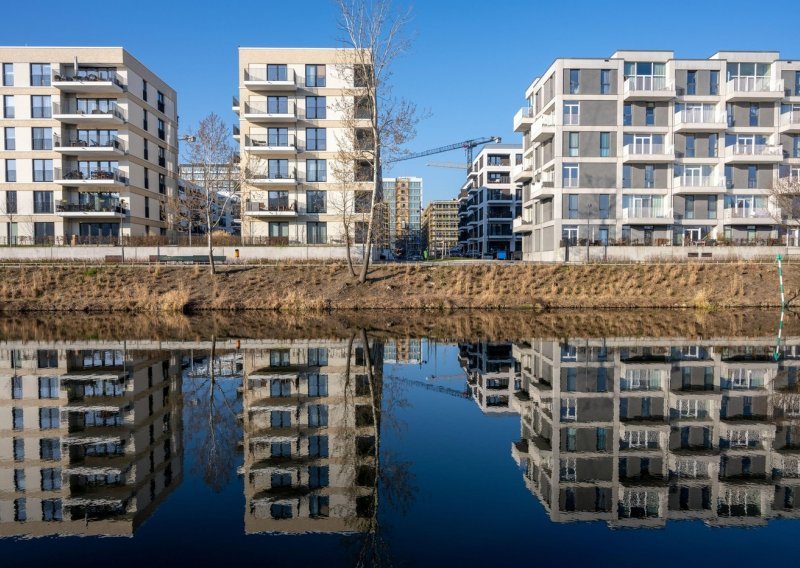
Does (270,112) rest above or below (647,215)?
above

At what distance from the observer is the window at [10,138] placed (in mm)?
49250

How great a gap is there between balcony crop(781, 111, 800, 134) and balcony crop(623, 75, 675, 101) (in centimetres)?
1078

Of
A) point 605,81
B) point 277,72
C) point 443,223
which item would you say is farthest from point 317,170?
point 443,223

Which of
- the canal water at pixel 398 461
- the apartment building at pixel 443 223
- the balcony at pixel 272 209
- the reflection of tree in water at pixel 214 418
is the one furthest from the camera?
the apartment building at pixel 443 223

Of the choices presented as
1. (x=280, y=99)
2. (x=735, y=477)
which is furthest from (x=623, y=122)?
(x=735, y=477)

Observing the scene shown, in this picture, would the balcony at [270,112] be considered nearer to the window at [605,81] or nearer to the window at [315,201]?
the window at [315,201]

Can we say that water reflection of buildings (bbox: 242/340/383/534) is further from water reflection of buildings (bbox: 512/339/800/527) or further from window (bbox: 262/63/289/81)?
window (bbox: 262/63/289/81)

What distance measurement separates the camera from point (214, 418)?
11203mm

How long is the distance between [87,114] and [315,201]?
22676 mm

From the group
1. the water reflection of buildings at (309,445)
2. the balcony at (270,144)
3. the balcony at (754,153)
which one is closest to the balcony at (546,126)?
the balcony at (754,153)

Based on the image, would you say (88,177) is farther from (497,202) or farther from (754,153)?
(497,202)

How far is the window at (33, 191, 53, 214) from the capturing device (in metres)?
49.5

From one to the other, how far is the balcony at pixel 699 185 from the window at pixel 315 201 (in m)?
33.6

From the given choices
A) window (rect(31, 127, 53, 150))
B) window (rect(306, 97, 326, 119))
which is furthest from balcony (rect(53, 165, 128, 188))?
window (rect(306, 97, 326, 119))
